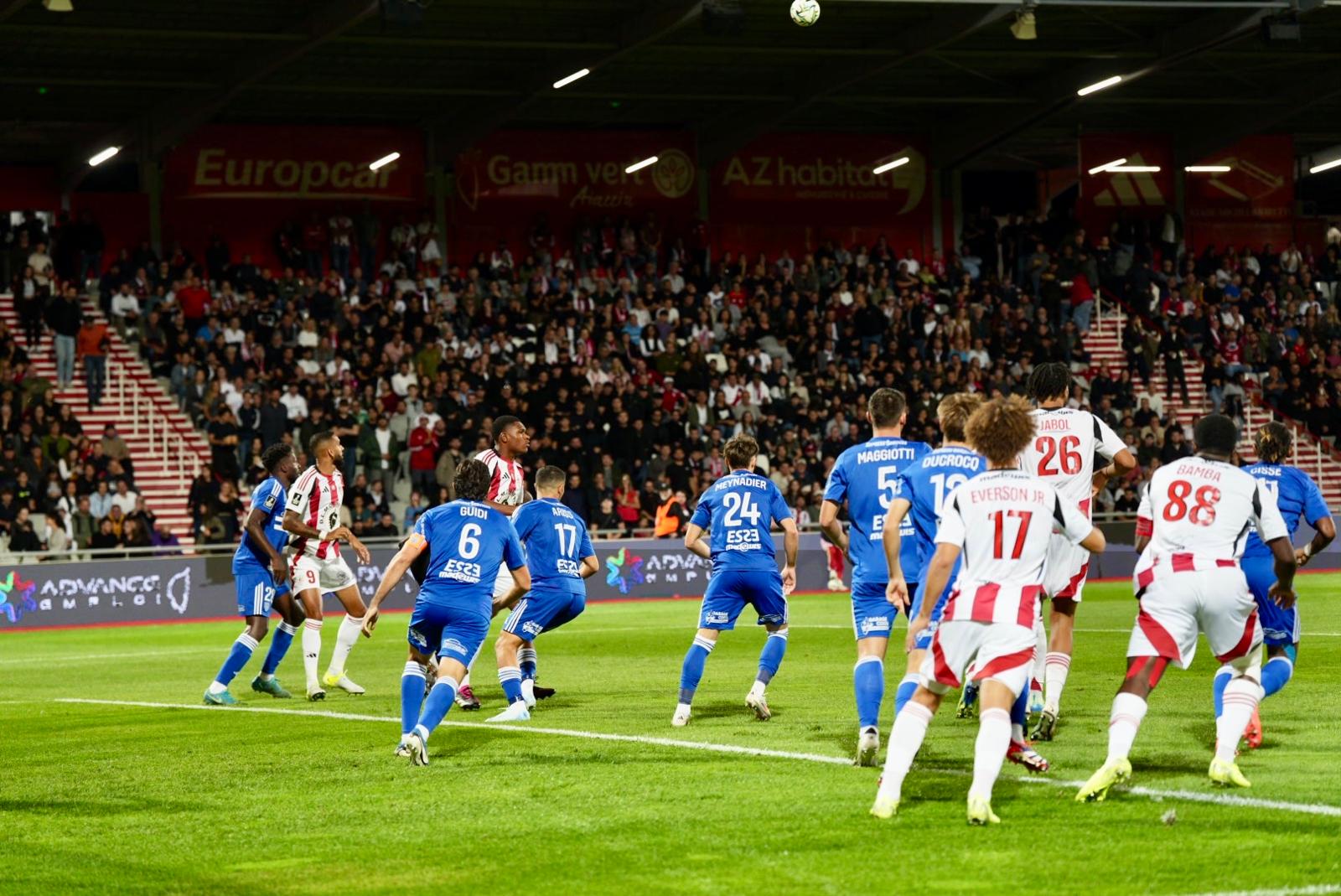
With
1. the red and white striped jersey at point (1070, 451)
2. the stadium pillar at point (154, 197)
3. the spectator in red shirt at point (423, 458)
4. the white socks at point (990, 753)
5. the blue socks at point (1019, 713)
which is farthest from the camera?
the stadium pillar at point (154, 197)

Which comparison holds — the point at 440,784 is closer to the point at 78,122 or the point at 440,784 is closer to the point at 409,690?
the point at 409,690

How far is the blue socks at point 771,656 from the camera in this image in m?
12.9

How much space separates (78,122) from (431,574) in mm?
30784

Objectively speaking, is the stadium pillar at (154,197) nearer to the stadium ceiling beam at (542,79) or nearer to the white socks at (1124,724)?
the stadium ceiling beam at (542,79)

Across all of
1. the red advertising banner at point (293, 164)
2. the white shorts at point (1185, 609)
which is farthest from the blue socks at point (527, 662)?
the red advertising banner at point (293, 164)

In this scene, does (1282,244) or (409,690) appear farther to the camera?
(1282,244)

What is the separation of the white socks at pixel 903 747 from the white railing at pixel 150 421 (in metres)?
26.1

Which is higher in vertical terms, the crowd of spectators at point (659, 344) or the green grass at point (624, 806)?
the crowd of spectators at point (659, 344)

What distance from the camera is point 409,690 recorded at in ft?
36.8

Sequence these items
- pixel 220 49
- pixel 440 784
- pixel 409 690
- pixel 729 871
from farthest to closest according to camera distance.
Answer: pixel 220 49 < pixel 409 690 < pixel 440 784 < pixel 729 871

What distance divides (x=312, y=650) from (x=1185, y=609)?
887cm

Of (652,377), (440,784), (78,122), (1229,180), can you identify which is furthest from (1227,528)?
(1229,180)

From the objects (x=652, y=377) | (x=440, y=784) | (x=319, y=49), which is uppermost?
(x=319, y=49)

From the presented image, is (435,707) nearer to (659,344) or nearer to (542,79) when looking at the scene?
(659,344)
